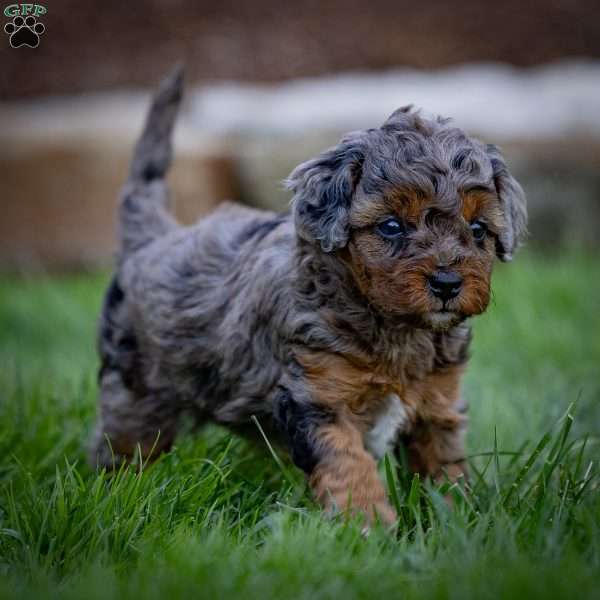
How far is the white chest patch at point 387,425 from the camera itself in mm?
3521

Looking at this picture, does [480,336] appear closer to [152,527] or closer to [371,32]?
[152,527]

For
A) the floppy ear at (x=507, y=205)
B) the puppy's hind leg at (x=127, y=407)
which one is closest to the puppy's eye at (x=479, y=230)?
the floppy ear at (x=507, y=205)

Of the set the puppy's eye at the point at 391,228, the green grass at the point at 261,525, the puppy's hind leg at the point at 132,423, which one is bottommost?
the puppy's hind leg at the point at 132,423

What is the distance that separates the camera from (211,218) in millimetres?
4496

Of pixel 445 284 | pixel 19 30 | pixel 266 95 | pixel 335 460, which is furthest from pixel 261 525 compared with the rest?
pixel 266 95

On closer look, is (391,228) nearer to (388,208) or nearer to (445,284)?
(388,208)

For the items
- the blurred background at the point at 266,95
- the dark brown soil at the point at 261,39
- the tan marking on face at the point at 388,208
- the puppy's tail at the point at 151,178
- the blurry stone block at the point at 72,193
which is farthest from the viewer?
the dark brown soil at the point at 261,39

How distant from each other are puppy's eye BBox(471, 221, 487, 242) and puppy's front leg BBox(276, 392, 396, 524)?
0.76 m

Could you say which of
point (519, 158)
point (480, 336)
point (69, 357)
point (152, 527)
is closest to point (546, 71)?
point (519, 158)

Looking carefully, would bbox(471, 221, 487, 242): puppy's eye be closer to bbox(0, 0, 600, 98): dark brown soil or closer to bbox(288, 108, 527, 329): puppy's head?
bbox(288, 108, 527, 329): puppy's head

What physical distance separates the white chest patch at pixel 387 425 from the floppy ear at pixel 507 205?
66 cm

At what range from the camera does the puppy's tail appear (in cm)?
471

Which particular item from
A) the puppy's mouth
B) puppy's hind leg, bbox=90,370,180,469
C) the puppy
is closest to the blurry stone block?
puppy's hind leg, bbox=90,370,180,469

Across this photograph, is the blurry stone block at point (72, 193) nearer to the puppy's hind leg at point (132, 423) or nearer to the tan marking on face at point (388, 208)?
the puppy's hind leg at point (132, 423)
